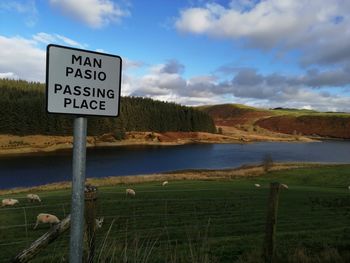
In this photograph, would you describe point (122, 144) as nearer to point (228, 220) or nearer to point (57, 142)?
point (57, 142)

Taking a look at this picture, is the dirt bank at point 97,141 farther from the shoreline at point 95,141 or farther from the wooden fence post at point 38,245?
the wooden fence post at point 38,245

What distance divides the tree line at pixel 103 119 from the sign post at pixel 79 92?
81.4 m

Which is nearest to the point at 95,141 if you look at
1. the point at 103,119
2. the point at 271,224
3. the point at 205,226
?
the point at 103,119

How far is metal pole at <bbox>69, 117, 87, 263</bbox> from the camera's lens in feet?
10.4

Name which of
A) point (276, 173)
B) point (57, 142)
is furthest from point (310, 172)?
point (57, 142)

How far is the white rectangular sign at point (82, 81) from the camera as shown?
3.07m

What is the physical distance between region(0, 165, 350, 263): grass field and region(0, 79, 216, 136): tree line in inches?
2536

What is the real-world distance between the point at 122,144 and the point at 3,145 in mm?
33012

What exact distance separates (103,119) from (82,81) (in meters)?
102

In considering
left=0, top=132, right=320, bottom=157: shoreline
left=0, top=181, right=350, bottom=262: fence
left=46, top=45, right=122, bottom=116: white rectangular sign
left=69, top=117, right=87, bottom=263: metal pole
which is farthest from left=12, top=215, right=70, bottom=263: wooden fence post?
left=0, top=132, right=320, bottom=157: shoreline

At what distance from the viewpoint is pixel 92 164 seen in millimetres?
63219

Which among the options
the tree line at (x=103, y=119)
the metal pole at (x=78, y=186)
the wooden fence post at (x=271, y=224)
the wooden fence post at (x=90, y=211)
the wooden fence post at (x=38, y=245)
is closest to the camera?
the metal pole at (x=78, y=186)

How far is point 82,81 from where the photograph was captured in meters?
3.25

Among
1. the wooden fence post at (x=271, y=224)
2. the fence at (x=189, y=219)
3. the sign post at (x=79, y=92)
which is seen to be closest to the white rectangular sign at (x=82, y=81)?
the sign post at (x=79, y=92)
